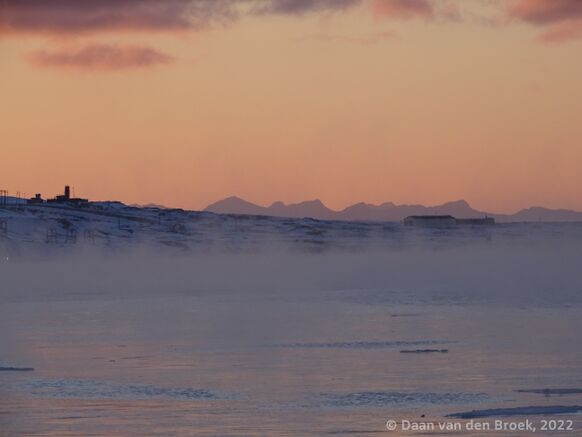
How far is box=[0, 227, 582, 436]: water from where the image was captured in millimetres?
20609

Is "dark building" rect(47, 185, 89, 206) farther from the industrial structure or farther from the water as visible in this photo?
the water

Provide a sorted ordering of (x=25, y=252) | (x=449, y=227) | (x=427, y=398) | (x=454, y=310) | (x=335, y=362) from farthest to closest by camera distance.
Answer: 1. (x=449, y=227)
2. (x=25, y=252)
3. (x=454, y=310)
4. (x=335, y=362)
5. (x=427, y=398)

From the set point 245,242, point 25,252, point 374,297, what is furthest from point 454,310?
point 245,242

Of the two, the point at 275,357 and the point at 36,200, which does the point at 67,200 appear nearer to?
the point at 36,200

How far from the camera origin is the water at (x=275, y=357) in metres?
20.6

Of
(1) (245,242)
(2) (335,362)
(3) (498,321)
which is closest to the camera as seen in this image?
(2) (335,362)

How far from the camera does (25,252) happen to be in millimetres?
94062

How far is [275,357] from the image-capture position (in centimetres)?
2828

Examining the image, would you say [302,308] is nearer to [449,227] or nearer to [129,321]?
[129,321]

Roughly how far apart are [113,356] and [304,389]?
6.79m

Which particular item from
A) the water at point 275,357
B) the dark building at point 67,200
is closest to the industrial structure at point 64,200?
the dark building at point 67,200

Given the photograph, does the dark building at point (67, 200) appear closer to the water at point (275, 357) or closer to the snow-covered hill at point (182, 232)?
the snow-covered hill at point (182, 232)

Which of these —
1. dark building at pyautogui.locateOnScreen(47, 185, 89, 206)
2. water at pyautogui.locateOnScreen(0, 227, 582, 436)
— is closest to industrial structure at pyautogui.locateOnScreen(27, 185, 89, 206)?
dark building at pyautogui.locateOnScreen(47, 185, 89, 206)

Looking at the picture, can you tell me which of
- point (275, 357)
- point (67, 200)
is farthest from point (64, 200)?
point (275, 357)
